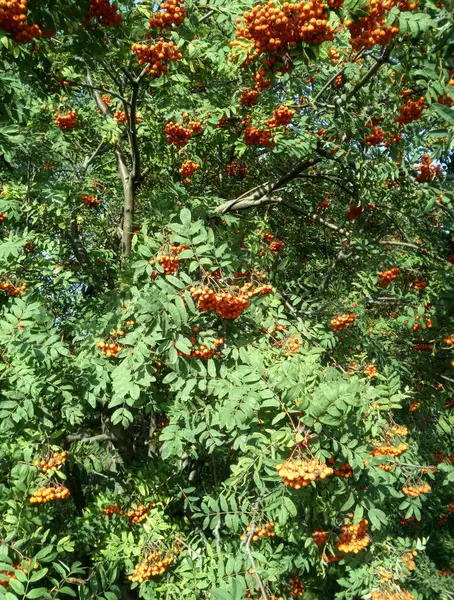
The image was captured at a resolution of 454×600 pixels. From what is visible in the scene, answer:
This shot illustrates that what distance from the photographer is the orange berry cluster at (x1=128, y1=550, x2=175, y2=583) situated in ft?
11.7

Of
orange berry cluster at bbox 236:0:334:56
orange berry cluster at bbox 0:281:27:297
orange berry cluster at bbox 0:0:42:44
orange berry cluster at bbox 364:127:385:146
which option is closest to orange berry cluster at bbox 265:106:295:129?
orange berry cluster at bbox 364:127:385:146

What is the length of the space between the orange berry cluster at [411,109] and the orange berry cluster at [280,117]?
1.04m

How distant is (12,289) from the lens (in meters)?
4.59

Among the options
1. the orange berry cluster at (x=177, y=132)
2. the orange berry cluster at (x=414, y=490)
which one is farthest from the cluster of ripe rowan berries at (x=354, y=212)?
the orange berry cluster at (x=414, y=490)

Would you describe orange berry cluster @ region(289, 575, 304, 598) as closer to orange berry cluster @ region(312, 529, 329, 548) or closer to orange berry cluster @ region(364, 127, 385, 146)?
orange berry cluster @ region(312, 529, 329, 548)

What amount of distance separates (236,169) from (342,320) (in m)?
2.92

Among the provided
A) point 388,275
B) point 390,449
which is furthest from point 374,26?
point 388,275

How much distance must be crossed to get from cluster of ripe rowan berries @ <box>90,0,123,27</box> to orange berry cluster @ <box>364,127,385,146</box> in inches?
94.2

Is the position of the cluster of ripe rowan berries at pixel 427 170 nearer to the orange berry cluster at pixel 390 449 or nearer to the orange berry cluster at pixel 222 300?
the orange berry cluster at pixel 390 449

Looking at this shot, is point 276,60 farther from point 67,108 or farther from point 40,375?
point 67,108

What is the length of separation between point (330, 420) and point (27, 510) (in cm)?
251

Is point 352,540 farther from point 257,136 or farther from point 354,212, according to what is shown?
point 257,136

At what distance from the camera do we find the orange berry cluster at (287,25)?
2.16 meters

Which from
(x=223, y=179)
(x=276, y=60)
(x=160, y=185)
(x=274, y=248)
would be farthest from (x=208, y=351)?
(x=223, y=179)
